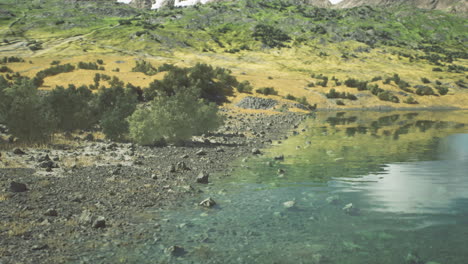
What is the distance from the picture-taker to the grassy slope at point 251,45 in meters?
74.2

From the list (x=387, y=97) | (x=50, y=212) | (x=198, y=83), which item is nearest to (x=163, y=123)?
(x=50, y=212)

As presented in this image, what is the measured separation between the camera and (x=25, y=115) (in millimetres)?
18859

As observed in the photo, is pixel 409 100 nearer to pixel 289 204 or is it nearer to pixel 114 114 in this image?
pixel 114 114

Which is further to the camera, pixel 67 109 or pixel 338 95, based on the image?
pixel 338 95

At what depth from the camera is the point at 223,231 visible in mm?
8711

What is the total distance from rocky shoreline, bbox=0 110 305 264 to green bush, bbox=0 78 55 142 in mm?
1577

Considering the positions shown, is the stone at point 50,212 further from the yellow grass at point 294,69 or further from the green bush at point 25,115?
the yellow grass at point 294,69

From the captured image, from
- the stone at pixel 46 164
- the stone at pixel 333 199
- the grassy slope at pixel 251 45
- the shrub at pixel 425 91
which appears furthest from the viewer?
the grassy slope at pixel 251 45

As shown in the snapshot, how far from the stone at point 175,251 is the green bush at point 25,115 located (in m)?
15.3

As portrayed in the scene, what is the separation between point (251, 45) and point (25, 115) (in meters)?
126

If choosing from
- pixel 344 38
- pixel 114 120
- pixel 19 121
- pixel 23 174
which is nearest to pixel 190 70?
pixel 114 120

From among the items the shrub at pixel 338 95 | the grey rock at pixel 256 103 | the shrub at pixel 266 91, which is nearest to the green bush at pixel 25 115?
the grey rock at pixel 256 103

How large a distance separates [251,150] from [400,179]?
29.3 ft

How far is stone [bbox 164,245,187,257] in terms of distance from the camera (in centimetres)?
738
